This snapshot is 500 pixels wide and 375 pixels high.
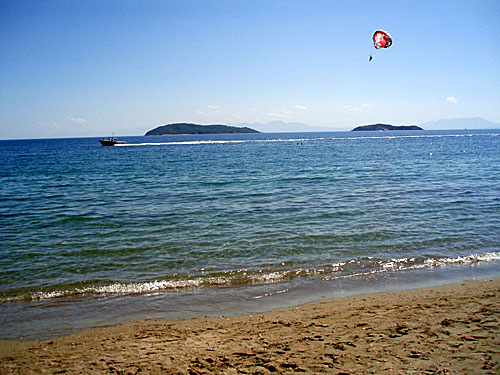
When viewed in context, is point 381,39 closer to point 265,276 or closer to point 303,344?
point 265,276

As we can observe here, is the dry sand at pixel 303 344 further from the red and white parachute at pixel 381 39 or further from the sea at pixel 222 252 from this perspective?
the red and white parachute at pixel 381 39

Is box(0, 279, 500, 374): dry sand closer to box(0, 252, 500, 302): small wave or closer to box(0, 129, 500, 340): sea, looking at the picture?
box(0, 129, 500, 340): sea

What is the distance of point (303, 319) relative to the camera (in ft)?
21.5

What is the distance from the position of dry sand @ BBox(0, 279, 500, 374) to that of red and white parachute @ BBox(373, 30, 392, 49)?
16844 mm

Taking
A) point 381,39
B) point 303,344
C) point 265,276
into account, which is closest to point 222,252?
point 265,276

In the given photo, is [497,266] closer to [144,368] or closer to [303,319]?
[303,319]

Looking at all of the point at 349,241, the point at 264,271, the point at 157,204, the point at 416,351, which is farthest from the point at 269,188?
the point at 416,351

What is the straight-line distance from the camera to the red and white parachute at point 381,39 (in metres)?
20.2

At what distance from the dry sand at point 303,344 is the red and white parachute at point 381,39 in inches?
663

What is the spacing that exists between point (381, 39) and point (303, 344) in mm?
20149

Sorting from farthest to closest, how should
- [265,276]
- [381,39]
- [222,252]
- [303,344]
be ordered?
[381,39]
[222,252]
[265,276]
[303,344]

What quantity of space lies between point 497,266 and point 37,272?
1256 cm

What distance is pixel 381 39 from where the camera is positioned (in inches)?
814

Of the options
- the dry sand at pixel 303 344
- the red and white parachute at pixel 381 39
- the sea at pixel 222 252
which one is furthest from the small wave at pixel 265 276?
the red and white parachute at pixel 381 39
